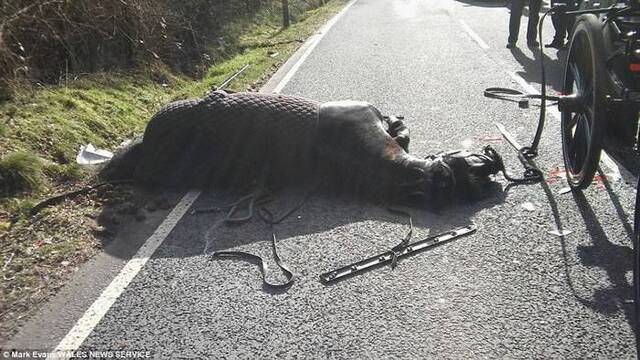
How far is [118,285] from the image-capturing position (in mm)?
3656

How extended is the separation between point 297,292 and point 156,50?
687 cm

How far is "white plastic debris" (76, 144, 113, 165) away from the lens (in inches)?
223

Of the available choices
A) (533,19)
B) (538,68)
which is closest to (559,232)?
(538,68)

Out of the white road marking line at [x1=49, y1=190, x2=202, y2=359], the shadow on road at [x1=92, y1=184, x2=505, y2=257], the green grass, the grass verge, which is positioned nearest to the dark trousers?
the green grass

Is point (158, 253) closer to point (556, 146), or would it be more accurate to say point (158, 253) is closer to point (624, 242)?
point (624, 242)

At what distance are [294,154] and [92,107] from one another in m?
3.19

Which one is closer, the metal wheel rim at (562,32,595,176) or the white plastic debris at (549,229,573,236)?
the white plastic debris at (549,229,573,236)

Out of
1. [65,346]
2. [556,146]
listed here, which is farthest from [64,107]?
[556,146]

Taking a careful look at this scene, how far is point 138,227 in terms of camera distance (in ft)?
14.6

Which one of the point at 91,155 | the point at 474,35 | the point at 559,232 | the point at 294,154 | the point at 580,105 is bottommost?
the point at 474,35

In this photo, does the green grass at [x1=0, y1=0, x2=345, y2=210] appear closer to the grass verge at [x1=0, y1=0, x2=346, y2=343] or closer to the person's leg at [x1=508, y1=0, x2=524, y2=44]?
the grass verge at [x1=0, y1=0, x2=346, y2=343]

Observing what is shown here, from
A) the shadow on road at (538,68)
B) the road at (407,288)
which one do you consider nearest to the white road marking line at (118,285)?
the road at (407,288)

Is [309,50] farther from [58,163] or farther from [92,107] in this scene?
[58,163]

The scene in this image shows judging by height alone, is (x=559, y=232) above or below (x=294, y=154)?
below
